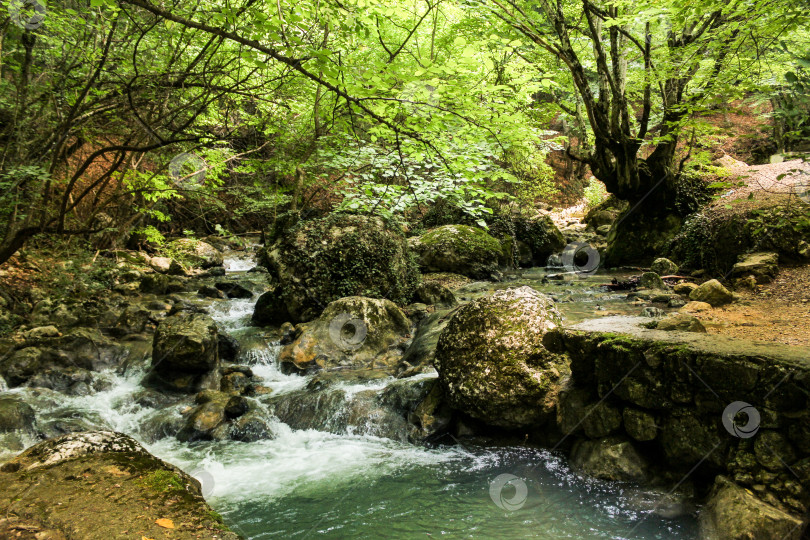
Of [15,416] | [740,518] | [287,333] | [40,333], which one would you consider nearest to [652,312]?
[740,518]

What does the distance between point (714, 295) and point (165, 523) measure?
6972 millimetres

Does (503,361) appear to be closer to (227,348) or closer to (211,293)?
(227,348)

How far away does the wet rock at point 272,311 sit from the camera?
903 centimetres

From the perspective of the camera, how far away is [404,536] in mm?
3402

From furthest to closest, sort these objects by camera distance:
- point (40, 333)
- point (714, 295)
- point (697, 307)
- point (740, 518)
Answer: point (40, 333)
point (714, 295)
point (697, 307)
point (740, 518)

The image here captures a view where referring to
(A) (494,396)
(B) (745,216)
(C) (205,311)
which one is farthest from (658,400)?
(C) (205,311)

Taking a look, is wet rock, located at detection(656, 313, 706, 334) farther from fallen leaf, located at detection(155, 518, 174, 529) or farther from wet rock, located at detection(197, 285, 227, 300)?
wet rock, located at detection(197, 285, 227, 300)

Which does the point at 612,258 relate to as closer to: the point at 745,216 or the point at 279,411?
the point at 745,216

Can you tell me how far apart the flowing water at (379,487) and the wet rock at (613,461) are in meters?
0.10

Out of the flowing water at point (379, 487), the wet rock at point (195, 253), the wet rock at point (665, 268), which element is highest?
the wet rock at point (195, 253)

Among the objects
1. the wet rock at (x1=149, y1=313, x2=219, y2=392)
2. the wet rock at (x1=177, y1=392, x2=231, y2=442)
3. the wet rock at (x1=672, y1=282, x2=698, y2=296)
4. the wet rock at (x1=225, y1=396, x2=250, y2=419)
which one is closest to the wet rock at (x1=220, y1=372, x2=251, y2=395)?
the wet rock at (x1=149, y1=313, x2=219, y2=392)

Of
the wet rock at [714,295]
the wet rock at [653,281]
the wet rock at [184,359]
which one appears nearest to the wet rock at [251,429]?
the wet rock at [184,359]

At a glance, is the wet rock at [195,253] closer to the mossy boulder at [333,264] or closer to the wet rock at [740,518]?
the mossy boulder at [333,264]

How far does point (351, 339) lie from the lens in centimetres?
760
